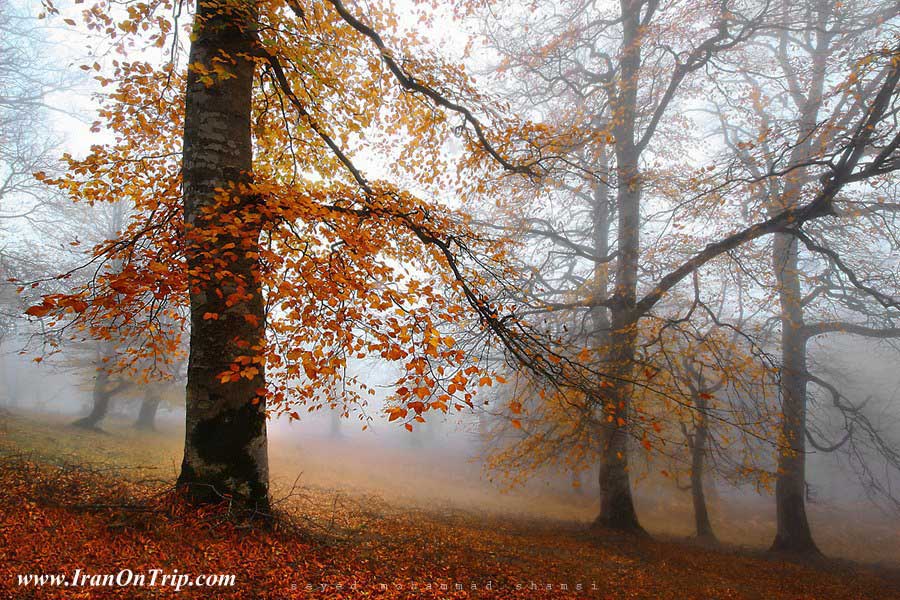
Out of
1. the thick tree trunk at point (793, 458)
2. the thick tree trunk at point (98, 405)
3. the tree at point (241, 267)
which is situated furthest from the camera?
the thick tree trunk at point (98, 405)

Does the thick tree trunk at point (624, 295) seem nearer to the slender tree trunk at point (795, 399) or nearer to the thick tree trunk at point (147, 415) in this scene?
the slender tree trunk at point (795, 399)

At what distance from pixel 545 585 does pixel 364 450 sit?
78.9 feet

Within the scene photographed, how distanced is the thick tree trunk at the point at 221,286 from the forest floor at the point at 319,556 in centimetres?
36

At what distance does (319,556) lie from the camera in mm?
3406

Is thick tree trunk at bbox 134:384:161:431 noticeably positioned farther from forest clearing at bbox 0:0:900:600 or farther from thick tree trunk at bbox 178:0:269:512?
thick tree trunk at bbox 178:0:269:512

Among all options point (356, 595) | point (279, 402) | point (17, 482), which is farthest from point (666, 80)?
point (17, 482)

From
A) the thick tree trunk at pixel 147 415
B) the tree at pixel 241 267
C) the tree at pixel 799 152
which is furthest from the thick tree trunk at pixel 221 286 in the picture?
the thick tree trunk at pixel 147 415

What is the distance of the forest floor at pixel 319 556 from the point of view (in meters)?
2.61

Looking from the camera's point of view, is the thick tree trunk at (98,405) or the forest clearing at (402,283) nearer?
the forest clearing at (402,283)

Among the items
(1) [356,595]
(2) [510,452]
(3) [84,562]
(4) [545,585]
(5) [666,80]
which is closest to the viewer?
(3) [84,562]

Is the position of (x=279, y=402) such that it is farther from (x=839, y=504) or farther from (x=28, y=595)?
(x=839, y=504)

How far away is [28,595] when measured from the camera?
215cm

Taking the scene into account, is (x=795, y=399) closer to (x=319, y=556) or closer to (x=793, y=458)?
(x=793, y=458)

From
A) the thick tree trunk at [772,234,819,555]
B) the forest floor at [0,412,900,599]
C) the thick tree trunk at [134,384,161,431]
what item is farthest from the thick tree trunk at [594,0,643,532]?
the thick tree trunk at [134,384,161,431]
